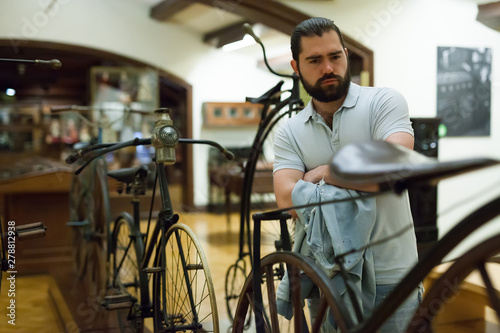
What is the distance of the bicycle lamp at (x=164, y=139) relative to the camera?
2.35 meters

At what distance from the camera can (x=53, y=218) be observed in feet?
17.2

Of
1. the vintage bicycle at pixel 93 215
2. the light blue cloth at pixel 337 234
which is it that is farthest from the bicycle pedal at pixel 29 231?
the vintage bicycle at pixel 93 215

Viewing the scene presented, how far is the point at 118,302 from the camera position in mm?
2842

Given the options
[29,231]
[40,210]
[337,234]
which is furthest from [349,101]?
[40,210]

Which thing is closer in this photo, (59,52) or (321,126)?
(321,126)

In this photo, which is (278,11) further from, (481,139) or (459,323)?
(459,323)

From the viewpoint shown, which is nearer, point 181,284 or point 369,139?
point 369,139

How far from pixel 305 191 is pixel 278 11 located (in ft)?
9.60

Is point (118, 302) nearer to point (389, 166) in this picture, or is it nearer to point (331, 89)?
point (331, 89)

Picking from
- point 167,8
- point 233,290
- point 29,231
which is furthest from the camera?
point 167,8

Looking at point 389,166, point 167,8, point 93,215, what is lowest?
point 93,215

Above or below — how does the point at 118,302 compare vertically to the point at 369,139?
below

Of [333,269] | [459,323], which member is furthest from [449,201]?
[459,323]

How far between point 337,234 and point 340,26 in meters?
2.94
